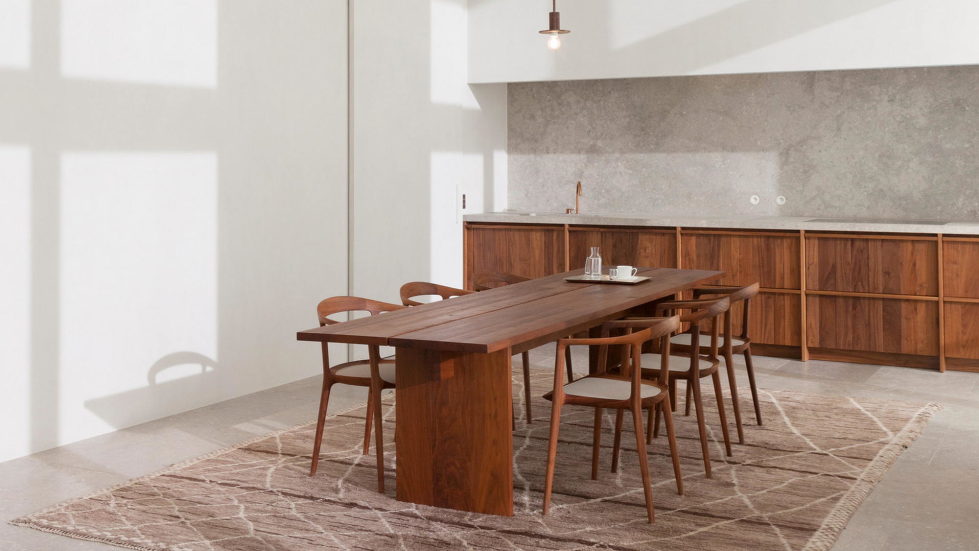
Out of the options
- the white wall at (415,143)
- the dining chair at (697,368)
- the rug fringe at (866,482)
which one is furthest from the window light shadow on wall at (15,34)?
the rug fringe at (866,482)

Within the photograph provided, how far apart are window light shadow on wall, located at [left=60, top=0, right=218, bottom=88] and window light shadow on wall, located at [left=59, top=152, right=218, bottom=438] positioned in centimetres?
42

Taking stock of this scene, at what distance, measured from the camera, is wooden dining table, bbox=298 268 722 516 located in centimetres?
406

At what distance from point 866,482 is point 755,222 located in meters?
3.23

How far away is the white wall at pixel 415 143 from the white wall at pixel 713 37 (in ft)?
1.27

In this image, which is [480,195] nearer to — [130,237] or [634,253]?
[634,253]

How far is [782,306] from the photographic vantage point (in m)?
7.47

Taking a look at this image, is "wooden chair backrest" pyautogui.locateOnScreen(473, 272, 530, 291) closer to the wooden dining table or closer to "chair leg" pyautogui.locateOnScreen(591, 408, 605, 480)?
the wooden dining table

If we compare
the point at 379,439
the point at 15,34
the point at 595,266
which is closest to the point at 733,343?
the point at 595,266

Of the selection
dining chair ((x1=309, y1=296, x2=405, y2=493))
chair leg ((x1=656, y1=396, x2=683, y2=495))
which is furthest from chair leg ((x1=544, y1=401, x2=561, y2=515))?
dining chair ((x1=309, y1=296, x2=405, y2=493))

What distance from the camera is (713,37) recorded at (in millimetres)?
7566

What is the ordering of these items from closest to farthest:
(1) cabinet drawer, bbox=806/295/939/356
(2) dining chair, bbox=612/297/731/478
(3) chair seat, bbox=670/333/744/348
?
1. (2) dining chair, bbox=612/297/731/478
2. (3) chair seat, bbox=670/333/744/348
3. (1) cabinet drawer, bbox=806/295/939/356

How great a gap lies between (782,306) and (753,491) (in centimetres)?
330

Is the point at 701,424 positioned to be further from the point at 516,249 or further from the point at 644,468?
the point at 516,249

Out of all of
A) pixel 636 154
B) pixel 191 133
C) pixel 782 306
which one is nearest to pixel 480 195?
pixel 636 154
